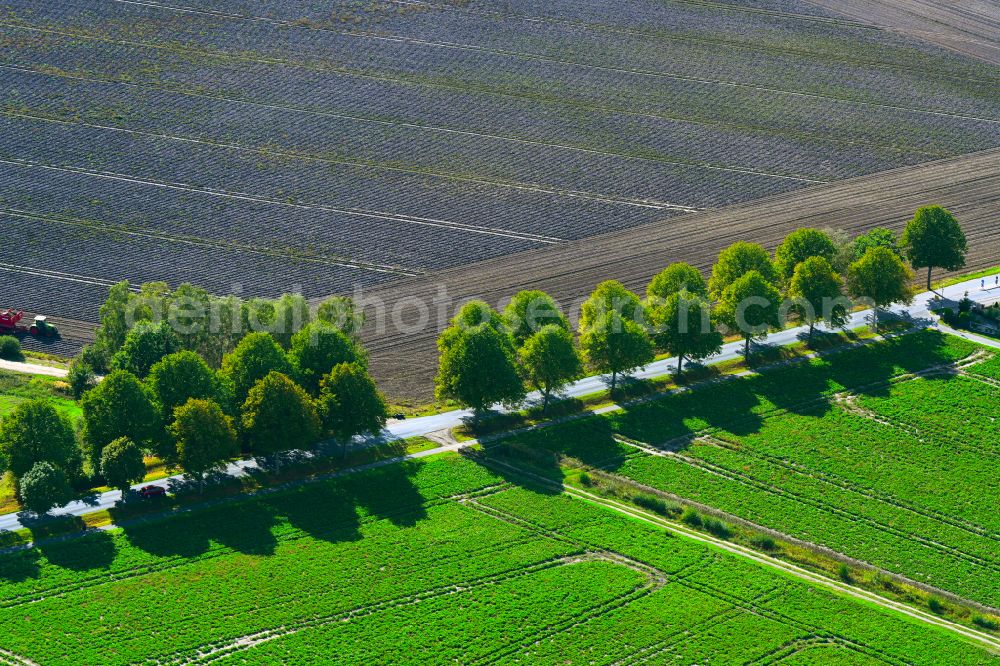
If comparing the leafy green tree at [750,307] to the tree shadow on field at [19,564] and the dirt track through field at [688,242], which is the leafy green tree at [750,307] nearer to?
the dirt track through field at [688,242]

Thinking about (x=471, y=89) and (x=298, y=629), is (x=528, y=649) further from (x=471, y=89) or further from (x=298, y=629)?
(x=471, y=89)

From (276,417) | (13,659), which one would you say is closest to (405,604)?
(276,417)

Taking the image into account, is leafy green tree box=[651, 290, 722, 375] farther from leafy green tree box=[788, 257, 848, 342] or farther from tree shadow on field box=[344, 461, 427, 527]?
tree shadow on field box=[344, 461, 427, 527]

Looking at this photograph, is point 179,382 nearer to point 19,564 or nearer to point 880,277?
point 19,564

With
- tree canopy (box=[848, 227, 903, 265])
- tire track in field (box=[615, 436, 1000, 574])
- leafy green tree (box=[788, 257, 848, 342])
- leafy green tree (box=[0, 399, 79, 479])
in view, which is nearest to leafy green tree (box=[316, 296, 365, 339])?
tire track in field (box=[615, 436, 1000, 574])

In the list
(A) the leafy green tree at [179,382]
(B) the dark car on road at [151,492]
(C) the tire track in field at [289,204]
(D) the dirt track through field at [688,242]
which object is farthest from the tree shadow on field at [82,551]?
(C) the tire track in field at [289,204]

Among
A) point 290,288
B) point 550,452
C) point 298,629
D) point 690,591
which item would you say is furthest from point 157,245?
point 690,591
